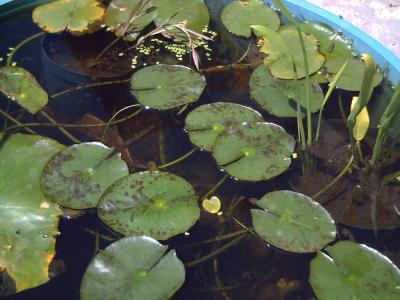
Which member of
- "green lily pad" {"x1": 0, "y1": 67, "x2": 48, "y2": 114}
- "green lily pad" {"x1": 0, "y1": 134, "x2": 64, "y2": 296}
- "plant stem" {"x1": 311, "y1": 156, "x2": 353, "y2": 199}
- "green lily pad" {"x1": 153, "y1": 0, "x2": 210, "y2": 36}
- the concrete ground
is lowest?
"green lily pad" {"x1": 0, "y1": 134, "x2": 64, "y2": 296}

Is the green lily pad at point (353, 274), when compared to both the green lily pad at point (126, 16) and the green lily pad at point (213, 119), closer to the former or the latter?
the green lily pad at point (213, 119)

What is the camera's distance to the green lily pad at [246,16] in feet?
5.16

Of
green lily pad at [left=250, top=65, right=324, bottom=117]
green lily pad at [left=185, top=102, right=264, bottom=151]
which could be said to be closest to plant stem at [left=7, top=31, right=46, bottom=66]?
green lily pad at [left=185, top=102, right=264, bottom=151]

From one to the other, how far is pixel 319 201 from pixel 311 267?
199 mm

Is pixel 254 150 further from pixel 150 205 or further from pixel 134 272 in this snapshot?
pixel 134 272

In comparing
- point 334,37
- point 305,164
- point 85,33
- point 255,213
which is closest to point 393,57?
point 334,37

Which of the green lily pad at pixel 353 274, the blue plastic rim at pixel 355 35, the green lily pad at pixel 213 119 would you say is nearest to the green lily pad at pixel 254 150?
the green lily pad at pixel 213 119

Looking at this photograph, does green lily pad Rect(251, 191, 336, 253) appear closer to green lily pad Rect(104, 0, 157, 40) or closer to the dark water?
the dark water

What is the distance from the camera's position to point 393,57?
1345 millimetres

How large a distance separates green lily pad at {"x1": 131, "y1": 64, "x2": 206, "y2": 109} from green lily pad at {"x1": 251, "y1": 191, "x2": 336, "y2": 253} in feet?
1.28

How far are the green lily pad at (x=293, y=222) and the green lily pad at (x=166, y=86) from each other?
0.39 m

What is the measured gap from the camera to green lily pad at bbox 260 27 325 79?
143 cm

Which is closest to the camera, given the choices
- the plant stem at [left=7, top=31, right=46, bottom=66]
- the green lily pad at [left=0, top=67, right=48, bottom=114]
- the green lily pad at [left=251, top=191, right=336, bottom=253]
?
the green lily pad at [left=251, top=191, right=336, bottom=253]

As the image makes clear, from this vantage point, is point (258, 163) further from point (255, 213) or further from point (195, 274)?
point (195, 274)
